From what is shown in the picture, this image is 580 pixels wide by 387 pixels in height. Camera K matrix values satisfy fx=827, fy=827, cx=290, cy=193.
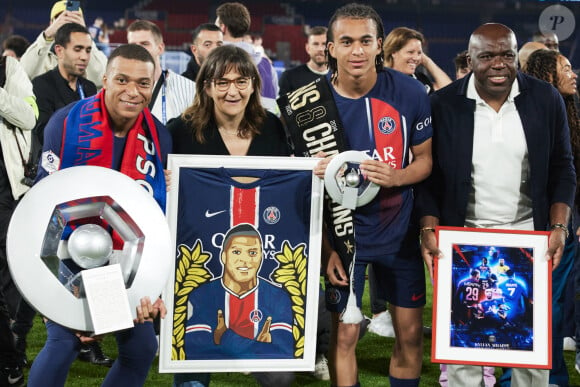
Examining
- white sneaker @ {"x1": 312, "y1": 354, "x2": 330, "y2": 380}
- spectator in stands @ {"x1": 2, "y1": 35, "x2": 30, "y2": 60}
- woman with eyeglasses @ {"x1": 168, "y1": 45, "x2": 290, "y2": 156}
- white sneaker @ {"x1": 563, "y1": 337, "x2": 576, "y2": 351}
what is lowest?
white sneaker @ {"x1": 312, "y1": 354, "x2": 330, "y2": 380}

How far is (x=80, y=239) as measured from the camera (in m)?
2.60

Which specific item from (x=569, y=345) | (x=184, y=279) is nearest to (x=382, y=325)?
(x=569, y=345)

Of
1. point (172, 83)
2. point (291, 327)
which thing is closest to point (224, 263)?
point (291, 327)

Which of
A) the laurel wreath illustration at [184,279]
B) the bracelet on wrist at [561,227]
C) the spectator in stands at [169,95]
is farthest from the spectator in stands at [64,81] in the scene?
the bracelet on wrist at [561,227]

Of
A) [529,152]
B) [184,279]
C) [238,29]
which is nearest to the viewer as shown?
[529,152]

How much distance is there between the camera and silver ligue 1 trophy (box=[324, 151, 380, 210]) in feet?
9.96

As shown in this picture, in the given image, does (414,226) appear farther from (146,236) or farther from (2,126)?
(2,126)

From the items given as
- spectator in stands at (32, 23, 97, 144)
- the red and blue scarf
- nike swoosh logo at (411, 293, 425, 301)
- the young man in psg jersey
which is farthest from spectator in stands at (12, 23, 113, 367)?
nike swoosh logo at (411, 293, 425, 301)

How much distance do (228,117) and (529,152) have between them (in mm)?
1171

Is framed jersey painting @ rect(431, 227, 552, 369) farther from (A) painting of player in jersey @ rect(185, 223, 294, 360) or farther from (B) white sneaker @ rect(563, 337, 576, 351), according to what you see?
(B) white sneaker @ rect(563, 337, 576, 351)

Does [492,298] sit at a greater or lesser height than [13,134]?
lesser

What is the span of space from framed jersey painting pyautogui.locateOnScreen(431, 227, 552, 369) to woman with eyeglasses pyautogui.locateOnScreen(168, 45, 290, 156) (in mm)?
787

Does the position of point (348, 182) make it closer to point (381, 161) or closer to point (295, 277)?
point (381, 161)

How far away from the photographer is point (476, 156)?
124 inches
